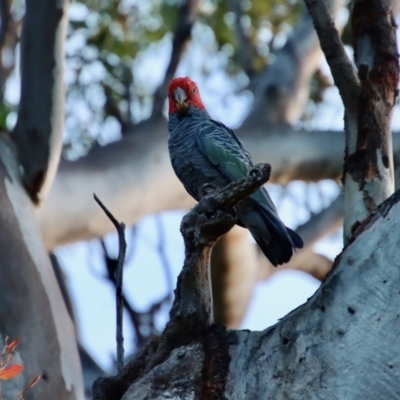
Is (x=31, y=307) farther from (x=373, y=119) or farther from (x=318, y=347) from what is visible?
(x=318, y=347)

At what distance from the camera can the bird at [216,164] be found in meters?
2.53

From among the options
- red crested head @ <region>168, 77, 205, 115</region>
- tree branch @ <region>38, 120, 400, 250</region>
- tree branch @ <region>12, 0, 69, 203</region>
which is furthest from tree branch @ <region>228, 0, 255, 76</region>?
tree branch @ <region>12, 0, 69, 203</region>

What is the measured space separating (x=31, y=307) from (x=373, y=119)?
1519 mm

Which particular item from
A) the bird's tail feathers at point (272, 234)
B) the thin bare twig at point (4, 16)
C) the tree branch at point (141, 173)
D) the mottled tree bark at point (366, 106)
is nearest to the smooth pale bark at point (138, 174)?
the tree branch at point (141, 173)

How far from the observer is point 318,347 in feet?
5.08

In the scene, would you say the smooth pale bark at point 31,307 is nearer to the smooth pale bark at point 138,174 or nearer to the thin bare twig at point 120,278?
the smooth pale bark at point 138,174

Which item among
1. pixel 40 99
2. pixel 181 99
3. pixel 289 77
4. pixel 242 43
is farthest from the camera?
pixel 242 43

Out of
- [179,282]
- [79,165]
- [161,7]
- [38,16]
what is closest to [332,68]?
[179,282]

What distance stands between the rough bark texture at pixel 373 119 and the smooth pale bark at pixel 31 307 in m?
1.29

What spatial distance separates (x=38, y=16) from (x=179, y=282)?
5.76 feet

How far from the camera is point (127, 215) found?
4012mm

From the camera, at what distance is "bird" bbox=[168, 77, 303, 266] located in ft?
8.29

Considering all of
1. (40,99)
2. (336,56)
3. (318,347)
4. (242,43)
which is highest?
(242,43)

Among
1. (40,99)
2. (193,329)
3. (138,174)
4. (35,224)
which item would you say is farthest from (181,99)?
(193,329)
